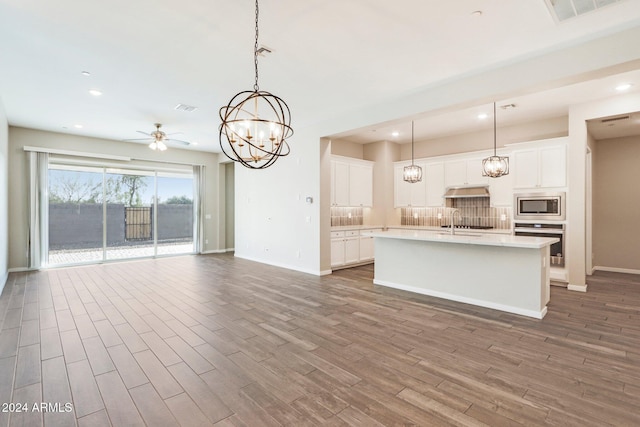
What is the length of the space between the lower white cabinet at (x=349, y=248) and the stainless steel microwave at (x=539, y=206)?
303 cm

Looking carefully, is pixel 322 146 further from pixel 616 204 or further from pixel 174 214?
pixel 616 204

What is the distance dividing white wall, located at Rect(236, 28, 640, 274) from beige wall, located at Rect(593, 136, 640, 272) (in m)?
2.85

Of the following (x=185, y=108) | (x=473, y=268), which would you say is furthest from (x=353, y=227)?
(x=185, y=108)

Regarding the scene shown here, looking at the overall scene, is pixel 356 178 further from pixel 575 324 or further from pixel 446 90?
pixel 575 324

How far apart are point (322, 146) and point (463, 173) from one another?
332cm

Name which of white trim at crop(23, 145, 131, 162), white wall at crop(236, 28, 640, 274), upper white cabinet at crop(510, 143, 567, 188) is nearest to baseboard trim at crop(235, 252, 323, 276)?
white wall at crop(236, 28, 640, 274)

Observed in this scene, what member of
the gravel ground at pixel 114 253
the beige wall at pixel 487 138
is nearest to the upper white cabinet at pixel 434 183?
the beige wall at pixel 487 138

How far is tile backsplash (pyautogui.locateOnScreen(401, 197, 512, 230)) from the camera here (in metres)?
6.87

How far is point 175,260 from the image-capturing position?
831 cm

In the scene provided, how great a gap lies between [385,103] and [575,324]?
156 inches

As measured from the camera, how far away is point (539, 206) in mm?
5672

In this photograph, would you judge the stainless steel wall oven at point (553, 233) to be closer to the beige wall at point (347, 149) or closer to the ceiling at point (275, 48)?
the ceiling at point (275, 48)

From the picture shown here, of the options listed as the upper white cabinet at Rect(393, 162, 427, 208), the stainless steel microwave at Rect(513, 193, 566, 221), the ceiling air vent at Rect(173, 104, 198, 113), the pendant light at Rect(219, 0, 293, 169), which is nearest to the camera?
the pendant light at Rect(219, 0, 293, 169)

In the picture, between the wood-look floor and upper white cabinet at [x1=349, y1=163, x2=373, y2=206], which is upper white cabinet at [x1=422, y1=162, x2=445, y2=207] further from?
the wood-look floor
